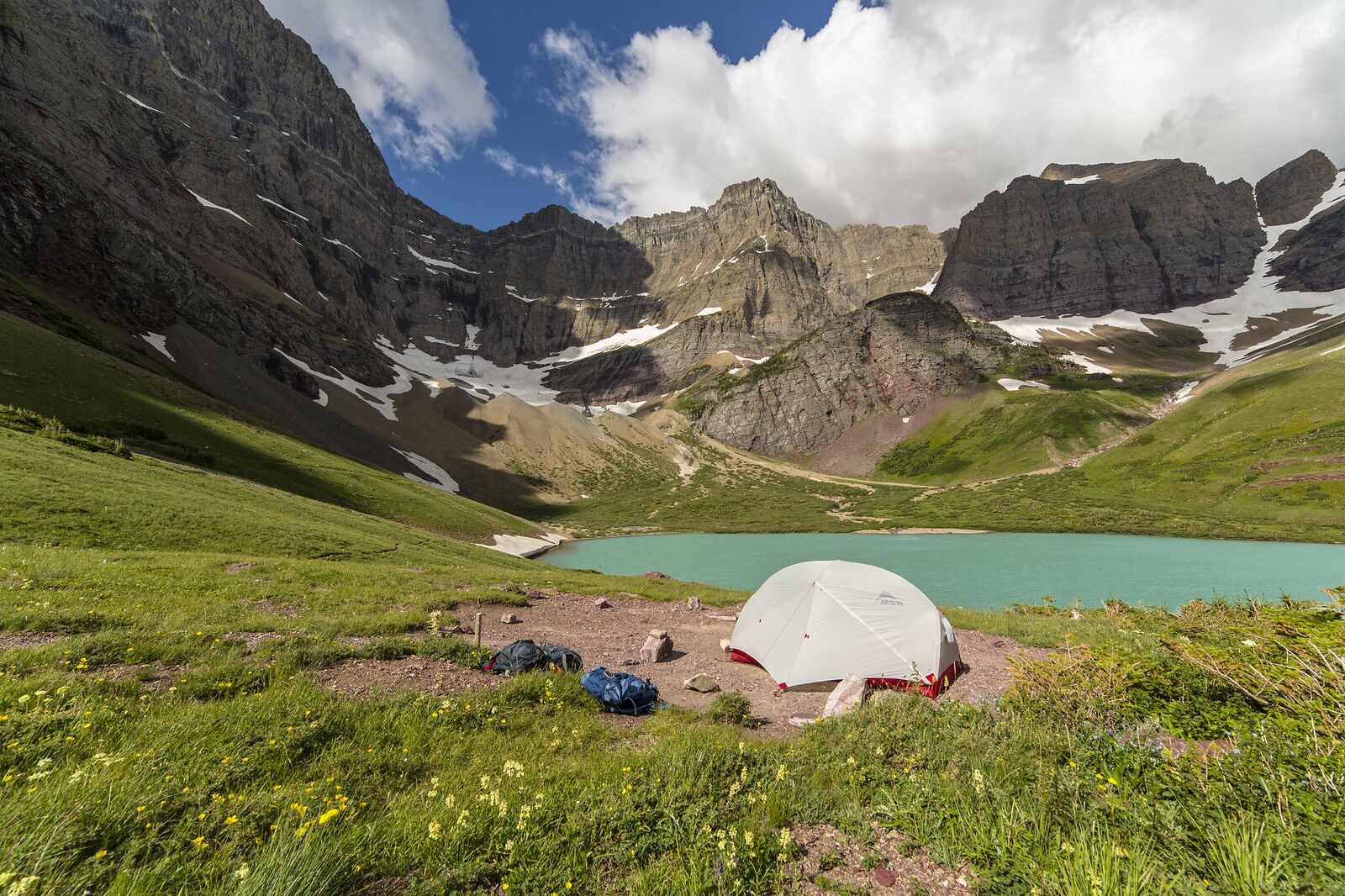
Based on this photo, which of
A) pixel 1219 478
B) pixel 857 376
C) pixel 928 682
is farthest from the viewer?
pixel 857 376

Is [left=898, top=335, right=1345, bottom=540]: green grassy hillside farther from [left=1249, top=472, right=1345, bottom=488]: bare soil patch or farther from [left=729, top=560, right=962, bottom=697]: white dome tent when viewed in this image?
[left=729, top=560, right=962, bottom=697]: white dome tent

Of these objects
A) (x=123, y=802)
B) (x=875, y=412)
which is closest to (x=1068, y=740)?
(x=123, y=802)

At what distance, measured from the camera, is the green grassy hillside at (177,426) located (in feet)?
106

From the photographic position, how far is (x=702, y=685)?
12.1m

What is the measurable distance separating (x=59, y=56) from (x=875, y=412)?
24062 cm

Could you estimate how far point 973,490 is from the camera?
10919 centimetres

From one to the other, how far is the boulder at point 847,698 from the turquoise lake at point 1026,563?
25808 mm

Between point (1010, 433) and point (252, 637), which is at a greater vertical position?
point (1010, 433)

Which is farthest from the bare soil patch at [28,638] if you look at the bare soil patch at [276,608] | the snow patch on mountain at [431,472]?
the snow patch on mountain at [431,472]

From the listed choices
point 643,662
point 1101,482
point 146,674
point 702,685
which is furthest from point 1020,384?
point 146,674

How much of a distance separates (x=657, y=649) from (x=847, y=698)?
597 centimetres

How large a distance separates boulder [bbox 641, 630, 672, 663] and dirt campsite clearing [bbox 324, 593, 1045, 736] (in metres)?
0.20

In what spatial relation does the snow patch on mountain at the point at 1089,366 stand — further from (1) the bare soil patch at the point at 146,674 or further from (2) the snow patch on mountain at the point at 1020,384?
(1) the bare soil patch at the point at 146,674

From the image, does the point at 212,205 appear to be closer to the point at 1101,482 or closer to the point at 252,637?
the point at 252,637
